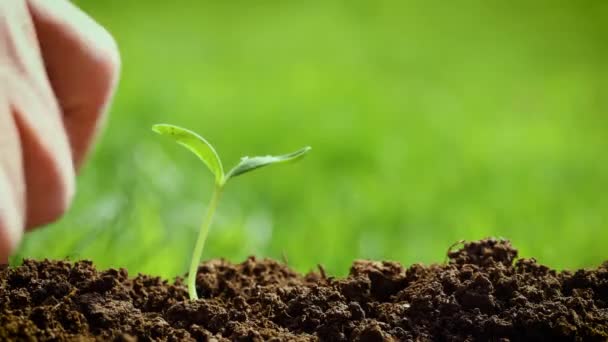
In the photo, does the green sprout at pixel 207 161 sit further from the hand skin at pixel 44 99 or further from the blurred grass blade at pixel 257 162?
the hand skin at pixel 44 99

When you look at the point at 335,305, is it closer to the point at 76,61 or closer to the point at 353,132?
the point at 76,61

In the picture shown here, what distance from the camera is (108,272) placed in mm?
1451

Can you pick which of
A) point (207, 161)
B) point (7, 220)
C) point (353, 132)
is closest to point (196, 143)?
point (207, 161)

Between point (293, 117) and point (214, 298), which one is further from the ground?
point (293, 117)

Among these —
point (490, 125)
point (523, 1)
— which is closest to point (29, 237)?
point (490, 125)

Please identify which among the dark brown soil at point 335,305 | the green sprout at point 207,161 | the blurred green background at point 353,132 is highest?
→ the blurred green background at point 353,132

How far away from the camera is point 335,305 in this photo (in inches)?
52.4

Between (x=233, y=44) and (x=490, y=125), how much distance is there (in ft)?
7.64

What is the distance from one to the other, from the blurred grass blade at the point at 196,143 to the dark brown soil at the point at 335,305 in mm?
196

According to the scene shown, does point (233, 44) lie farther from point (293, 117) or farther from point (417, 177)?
point (417, 177)

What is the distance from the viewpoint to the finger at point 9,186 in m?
1.42

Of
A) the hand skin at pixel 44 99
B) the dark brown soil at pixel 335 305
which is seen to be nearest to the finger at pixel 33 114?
the hand skin at pixel 44 99

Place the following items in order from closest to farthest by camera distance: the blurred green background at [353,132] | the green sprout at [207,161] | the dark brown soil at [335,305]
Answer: the dark brown soil at [335,305], the green sprout at [207,161], the blurred green background at [353,132]

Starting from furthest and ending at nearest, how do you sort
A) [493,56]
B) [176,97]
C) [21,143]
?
[493,56] → [176,97] → [21,143]
